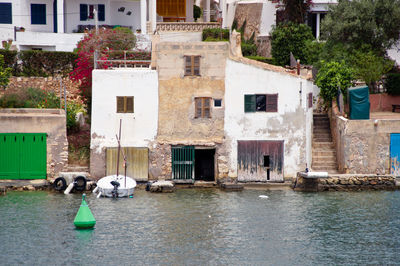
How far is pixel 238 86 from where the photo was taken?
145 feet

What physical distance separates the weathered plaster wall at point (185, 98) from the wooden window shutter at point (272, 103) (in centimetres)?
249

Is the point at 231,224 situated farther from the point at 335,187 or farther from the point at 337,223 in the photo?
the point at 335,187

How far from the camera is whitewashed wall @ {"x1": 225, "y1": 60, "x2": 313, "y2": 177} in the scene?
144ft

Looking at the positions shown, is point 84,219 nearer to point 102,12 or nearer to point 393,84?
point 393,84

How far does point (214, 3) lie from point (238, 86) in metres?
32.3

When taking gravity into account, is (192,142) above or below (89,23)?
below

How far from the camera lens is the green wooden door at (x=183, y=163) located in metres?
44.0

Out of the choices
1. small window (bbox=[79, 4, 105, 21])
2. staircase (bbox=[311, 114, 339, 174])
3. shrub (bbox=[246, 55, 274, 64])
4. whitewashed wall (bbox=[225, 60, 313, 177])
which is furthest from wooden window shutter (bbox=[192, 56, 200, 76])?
small window (bbox=[79, 4, 105, 21])

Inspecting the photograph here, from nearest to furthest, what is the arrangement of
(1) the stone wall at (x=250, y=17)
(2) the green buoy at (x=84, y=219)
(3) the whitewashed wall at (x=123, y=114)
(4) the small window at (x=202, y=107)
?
(2) the green buoy at (x=84, y=219) < (3) the whitewashed wall at (x=123, y=114) < (4) the small window at (x=202, y=107) < (1) the stone wall at (x=250, y=17)

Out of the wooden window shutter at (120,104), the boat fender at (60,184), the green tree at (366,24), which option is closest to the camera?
the boat fender at (60,184)

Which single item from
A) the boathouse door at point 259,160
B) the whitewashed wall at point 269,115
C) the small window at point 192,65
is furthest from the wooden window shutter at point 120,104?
the boathouse door at point 259,160

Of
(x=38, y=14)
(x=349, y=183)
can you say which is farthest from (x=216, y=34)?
(x=349, y=183)

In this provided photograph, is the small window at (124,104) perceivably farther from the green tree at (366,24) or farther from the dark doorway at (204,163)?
the green tree at (366,24)

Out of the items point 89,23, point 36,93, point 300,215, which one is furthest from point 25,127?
point 89,23
